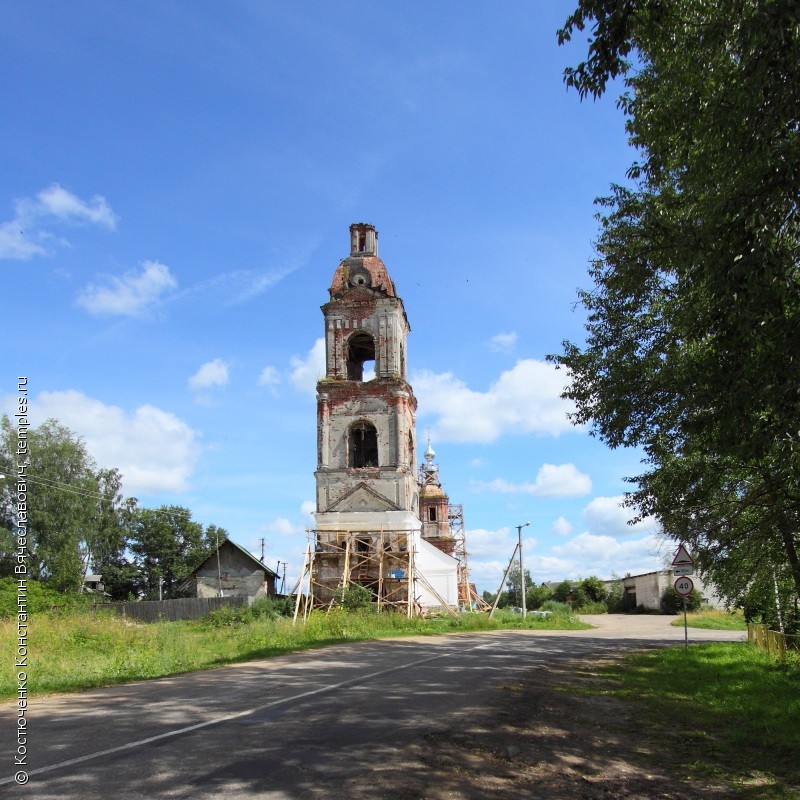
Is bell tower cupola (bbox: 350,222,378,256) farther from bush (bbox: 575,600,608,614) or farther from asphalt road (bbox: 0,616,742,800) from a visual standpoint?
bush (bbox: 575,600,608,614)

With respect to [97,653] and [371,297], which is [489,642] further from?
[371,297]

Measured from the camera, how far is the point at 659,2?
7.23 metres

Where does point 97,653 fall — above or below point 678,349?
below

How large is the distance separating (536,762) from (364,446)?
33301 mm

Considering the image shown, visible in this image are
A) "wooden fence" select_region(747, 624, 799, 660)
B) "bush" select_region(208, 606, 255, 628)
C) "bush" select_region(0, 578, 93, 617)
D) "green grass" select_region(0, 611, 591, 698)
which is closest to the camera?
"green grass" select_region(0, 611, 591, 698)

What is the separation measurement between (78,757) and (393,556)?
1219 inches

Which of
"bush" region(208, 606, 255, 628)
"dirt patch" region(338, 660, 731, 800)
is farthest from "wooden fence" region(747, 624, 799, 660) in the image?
"bush" region(208, 606, 255, 628)

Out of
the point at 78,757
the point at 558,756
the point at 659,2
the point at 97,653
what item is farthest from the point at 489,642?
the point at 659,2

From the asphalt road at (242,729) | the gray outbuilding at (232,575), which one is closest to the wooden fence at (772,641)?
the asphalt road at (242,729)

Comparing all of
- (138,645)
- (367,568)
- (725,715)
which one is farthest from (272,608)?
(725,715)

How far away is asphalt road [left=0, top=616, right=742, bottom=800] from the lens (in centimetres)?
597

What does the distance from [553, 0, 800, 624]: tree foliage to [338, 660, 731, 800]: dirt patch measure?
11.5 feet

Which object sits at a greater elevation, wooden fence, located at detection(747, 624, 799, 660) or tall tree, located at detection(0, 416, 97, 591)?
tall tree, located at detection(0, 416, 97, 591)

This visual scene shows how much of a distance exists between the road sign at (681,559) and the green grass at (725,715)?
216 cm
